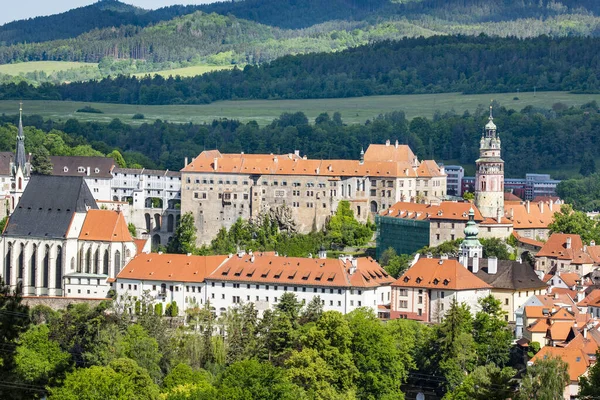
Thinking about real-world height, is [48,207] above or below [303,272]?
above

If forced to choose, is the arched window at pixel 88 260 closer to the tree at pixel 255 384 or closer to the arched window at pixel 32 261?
the arched window at pixel 32 261

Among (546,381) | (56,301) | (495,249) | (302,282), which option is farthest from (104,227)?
(546,381)

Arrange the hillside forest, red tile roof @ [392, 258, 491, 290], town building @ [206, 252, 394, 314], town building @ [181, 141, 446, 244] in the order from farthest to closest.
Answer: the hillside forest < town building @ [181, 141, 446, 244] < town building @ [206, 252, 394, 314] < red tile roof @ [392, 258, 491, 290]

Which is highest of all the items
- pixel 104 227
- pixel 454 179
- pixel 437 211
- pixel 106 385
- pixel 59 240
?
pixel 454 179

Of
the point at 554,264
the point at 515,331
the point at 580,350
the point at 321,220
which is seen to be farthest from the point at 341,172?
the point at 580,350

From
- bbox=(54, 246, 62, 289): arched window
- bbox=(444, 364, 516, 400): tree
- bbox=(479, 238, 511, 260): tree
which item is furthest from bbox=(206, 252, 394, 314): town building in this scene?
bbox=(444, 364, 516, 400): tree

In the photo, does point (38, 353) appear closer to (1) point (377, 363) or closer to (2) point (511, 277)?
(1) point (377, 363)

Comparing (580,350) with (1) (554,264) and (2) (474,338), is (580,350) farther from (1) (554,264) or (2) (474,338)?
(1) (554,264)

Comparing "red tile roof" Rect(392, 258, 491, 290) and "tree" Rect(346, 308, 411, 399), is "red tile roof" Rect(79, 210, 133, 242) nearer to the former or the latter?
"red tile roof" Rect(392, 258, 491, 290)
